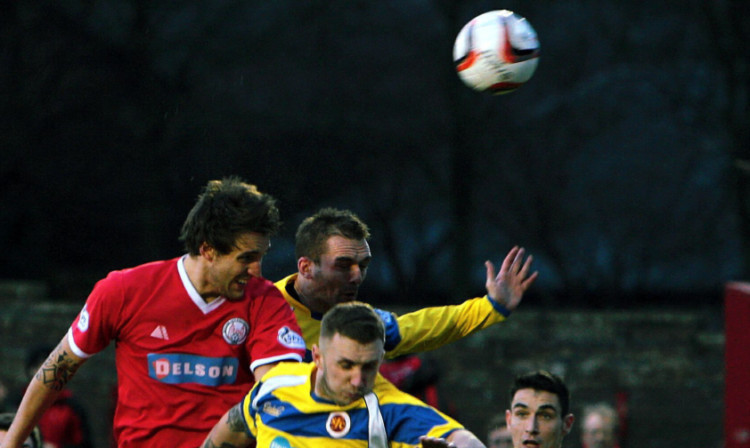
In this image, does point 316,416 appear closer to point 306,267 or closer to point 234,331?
point 234,331

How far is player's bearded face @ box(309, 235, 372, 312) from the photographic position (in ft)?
17.1

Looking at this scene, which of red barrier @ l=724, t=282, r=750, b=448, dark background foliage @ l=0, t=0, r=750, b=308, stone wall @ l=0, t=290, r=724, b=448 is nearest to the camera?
red barrier @ l=724, t=282, r=750, b=448

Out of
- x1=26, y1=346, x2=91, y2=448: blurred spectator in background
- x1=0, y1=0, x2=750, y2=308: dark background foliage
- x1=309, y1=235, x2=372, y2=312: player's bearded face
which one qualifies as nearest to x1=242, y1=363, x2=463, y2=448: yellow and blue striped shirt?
x1=309, y1=235, x2=372, y2=312: player's bearded face

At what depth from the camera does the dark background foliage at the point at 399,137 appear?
1285 centimetres

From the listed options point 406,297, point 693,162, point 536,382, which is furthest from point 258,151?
point 536,382

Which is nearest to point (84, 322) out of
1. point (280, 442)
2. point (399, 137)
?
point (280, 442)

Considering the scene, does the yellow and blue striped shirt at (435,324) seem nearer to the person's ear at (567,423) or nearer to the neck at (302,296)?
the neck at (302,296)

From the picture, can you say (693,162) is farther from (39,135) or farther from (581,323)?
(39,135)

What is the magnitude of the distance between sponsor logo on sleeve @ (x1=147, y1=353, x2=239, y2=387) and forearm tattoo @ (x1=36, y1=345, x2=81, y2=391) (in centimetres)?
38

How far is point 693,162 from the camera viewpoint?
13297 mm

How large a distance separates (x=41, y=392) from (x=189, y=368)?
612 millimetres

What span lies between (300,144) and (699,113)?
178 inches

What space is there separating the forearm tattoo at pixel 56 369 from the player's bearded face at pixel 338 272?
Result: 114cm

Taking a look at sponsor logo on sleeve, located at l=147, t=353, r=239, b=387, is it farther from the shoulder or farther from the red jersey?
the shoulder
